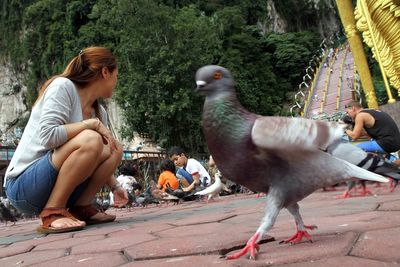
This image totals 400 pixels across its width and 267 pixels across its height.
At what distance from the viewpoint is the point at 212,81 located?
4.70ft

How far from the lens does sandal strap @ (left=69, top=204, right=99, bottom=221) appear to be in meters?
3.08

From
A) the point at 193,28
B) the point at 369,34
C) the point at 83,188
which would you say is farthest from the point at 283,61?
the point at 83,188

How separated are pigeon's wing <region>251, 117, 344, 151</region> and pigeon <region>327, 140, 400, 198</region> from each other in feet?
0.44

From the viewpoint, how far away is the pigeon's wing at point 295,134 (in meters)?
1.24

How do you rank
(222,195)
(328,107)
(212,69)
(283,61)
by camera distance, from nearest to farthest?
1. (212,69)
2. (222,195)
3. (328,107)
4. (283,61)

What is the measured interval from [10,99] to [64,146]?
33.4 metres

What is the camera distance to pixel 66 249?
6.61 ft

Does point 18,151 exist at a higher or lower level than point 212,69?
lower

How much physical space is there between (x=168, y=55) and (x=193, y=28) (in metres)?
1.69

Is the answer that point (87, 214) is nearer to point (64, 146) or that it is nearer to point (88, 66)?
point (64, 146)

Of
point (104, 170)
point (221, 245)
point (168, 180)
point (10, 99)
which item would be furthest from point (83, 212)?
point (10, 99)

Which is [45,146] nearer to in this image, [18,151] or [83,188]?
[18,151]

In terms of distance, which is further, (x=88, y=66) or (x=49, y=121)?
(x=88, y=66)

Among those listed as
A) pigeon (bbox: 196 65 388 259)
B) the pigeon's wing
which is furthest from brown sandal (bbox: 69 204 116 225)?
the pigeon's wing
